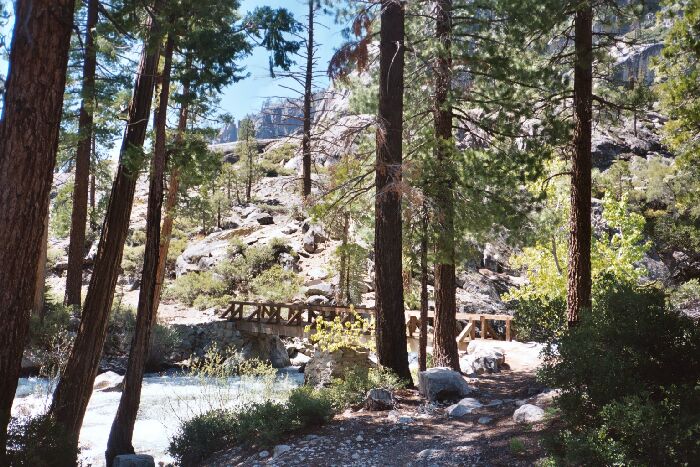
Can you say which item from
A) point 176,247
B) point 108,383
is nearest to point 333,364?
point 108,383

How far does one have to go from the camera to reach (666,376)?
4.01 meters

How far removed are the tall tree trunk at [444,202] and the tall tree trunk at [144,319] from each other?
4.28 m

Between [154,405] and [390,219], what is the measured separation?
682 centimetres

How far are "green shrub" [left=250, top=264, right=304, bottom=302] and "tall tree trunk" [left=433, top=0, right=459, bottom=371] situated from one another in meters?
14.6

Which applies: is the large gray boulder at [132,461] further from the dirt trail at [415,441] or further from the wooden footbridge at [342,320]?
the wooden footbridge at [342,320]

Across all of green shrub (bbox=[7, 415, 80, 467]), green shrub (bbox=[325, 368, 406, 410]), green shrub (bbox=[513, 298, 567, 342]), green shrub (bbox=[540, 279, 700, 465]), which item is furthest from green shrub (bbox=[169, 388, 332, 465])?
green shrub (bbox=[540, 279, 700, 465])

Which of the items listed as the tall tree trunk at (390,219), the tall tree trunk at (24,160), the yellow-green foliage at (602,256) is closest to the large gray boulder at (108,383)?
the tall tree trunk at (390,219)

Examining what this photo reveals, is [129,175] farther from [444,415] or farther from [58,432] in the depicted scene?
[444,415]

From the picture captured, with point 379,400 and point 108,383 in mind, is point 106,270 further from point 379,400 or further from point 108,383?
point 108,383

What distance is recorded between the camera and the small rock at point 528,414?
5.53 meters

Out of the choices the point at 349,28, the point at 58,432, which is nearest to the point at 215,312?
the point at 349,28

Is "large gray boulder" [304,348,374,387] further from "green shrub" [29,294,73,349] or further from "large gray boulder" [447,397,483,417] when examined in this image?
"green shrub" [29,294,73,349]

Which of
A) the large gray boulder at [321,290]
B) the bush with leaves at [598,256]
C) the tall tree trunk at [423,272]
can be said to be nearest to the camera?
the tall tree trunk at [423,272]

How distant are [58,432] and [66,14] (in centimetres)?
371
